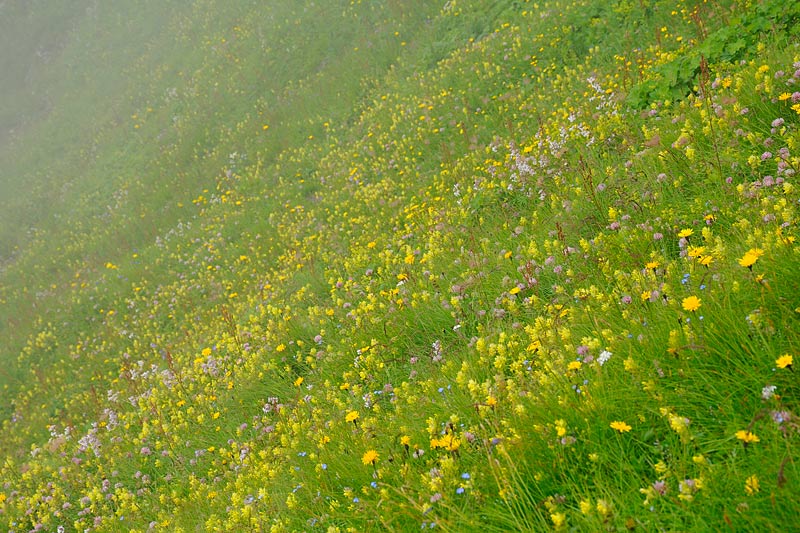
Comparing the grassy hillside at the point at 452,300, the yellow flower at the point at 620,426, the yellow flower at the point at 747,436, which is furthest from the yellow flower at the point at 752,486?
the yellow flower at the point at 620,426

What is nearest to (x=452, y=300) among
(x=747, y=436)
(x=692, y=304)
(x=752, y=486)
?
(x=692, y=304)

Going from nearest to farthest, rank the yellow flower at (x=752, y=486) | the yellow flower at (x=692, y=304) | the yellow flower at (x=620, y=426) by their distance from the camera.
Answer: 1. the yellow flower at (x=752, y=486)
2. the yellow flower at (x=620, y=426)
3. the yellow flower at (x=692, y=304)

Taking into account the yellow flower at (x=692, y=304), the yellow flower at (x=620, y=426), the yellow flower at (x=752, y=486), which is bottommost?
the yellow flower at (x=752, y=486)

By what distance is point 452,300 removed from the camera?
5023 millimetres

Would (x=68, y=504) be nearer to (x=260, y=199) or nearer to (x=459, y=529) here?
(x=459, y=529)

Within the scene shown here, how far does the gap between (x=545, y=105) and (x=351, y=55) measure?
9.54 meters

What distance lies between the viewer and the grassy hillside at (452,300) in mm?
2546

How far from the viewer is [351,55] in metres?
16.3

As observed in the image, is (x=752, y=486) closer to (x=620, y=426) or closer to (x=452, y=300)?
(x=620, y=426)

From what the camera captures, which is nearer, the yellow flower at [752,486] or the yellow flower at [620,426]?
the yellow flower at [752,486]

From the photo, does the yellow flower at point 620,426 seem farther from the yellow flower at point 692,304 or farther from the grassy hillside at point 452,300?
the yellow flower at point 692,304

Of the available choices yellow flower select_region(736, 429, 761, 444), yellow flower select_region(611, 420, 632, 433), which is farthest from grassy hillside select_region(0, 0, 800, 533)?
yellow flower select_region(611, 420, 632, 433)

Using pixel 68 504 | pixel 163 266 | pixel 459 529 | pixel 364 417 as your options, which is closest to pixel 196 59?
pixel 163 266

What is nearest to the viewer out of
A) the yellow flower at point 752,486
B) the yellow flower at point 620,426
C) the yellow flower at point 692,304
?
the yellow flower at point 752,486
